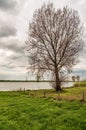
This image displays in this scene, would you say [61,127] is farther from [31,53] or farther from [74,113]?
[31,53]

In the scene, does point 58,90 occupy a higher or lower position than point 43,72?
lower

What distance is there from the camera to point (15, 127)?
12445mm

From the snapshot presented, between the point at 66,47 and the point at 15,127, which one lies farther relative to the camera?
the point at 66,47

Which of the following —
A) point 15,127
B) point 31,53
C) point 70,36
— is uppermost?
point 70,36

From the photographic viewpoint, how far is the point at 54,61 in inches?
1560

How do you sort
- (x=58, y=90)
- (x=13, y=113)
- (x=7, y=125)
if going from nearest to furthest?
(x=7, y=125) → (x=13, y=113) → (x=58, y=90)

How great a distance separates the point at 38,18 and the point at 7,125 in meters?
29.8

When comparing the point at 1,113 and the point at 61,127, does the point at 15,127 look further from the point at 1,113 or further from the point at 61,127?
the point at 1,113

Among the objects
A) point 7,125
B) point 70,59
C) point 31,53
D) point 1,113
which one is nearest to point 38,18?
point 31,53

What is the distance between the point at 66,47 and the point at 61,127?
2857 cm

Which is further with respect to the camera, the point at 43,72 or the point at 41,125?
the point at 43,72

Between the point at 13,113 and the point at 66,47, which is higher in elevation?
the point at 66,47

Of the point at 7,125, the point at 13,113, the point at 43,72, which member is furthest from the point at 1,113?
the point at 43,72

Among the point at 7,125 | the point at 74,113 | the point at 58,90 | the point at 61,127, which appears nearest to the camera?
the point at 61,127
